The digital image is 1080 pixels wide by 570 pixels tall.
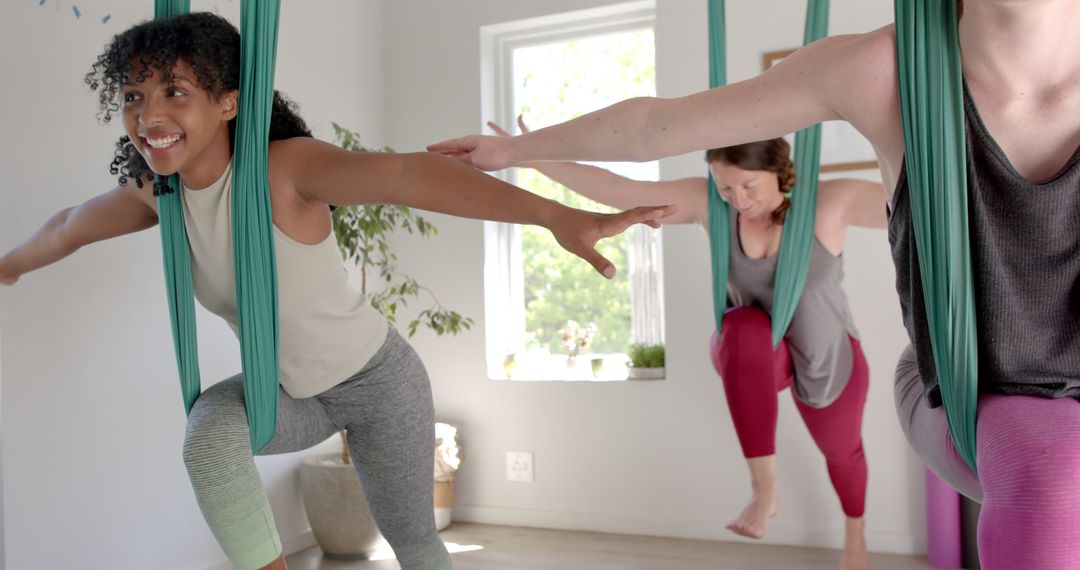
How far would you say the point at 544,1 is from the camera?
384 centimetres

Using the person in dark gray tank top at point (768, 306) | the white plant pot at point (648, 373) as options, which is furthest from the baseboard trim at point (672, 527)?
the person in dark gray tank top at point (768, 306)

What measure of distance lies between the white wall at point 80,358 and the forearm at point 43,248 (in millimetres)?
446

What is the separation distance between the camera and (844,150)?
3.31 meters

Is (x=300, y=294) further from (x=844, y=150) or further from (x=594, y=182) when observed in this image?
(x=844, y=150)

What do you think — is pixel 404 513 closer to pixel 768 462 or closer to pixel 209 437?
pixel 209 437

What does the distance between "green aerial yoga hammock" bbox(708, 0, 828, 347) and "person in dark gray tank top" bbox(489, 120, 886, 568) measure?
88 millimetres

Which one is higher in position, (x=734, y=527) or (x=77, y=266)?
(x=77, y=266)

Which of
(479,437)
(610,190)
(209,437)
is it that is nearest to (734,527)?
(610,190)

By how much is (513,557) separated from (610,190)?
156 cm

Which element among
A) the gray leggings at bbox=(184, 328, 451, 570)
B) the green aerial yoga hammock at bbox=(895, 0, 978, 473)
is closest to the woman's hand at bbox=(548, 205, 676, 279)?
the green aerial yoga hammock at bbox=(895, 0, 978, 473)

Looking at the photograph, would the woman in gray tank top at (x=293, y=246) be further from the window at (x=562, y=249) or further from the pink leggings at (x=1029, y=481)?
the window at (x=562, y=249)

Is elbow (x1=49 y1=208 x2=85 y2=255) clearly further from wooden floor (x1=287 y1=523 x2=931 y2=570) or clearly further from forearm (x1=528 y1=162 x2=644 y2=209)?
wooden floor (x1=287 y1=523 x2=931 y2=570)

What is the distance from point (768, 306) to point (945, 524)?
1.12 meters

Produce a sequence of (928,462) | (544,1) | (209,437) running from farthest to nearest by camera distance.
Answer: (544,1)
(209,437)
(928,462)
